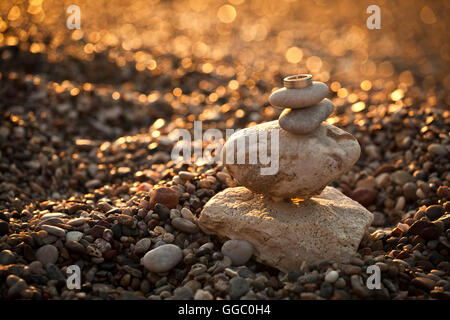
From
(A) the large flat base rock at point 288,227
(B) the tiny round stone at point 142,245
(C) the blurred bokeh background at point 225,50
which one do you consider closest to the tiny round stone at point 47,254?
(B) the tiny round stone at point 142,245

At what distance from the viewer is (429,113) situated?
5496mm

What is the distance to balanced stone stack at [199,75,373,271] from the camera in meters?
3.30

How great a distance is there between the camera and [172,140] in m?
5.71

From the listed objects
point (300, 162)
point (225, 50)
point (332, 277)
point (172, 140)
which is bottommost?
point (332, 277)

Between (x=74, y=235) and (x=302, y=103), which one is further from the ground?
(x=302, y=103)

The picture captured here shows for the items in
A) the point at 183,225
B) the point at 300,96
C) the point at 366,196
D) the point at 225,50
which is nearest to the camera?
the point at 300,96

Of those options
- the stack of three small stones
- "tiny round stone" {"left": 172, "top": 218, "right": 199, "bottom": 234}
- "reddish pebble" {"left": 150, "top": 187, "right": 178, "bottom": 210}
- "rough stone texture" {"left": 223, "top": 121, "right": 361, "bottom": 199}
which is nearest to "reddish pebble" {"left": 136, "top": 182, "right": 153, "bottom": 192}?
"reddish pebble" {"left": 150, "top": 187, "right": 178, "bottom": 210}

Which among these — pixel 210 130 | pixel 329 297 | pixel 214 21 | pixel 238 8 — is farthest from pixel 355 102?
pixel 238 8

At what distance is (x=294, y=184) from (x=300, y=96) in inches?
26.2

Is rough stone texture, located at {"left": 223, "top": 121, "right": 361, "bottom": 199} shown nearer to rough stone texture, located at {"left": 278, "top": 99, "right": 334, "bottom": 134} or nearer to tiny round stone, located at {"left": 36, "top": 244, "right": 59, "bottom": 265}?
rough stone texture, located at {"left": 278, "top": 99, "right": 334, "bottom": 134}

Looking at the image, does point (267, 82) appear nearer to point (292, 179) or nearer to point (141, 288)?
point (292, 179)

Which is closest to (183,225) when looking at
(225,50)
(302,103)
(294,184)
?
(294,184)

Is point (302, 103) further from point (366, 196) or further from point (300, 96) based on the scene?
point (366, 196)
